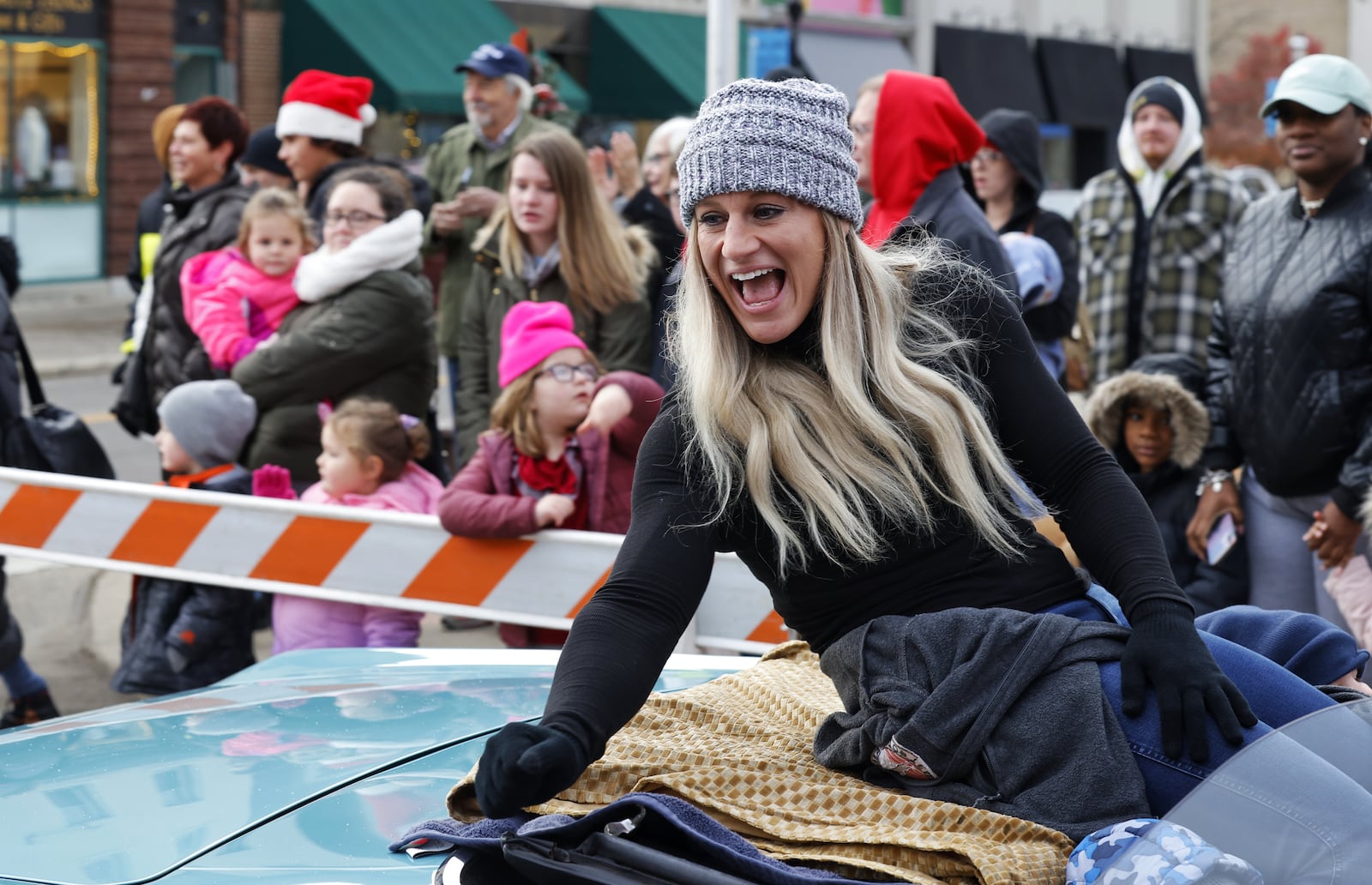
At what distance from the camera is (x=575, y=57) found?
26062 millimetres

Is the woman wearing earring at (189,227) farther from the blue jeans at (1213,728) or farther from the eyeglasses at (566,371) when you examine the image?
the blue jeans at (1213,728)

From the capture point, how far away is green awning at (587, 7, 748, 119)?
25625 mm

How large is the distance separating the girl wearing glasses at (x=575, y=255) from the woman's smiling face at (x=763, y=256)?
3256 mm

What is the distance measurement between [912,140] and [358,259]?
76.1 inches

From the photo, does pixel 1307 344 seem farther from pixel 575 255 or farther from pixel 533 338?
pixel 575 255

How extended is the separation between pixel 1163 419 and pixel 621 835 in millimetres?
3482

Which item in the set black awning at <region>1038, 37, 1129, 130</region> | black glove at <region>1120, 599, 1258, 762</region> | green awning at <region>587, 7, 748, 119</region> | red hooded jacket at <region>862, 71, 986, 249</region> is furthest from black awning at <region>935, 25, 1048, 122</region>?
black glove at <region>1120, 599, 1258, 762</region>

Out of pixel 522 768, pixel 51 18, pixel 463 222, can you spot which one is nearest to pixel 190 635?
pixel 463 222

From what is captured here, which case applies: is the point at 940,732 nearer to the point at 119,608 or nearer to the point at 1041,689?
the point at 1041,689

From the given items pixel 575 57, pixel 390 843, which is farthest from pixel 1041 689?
pixel 575 57

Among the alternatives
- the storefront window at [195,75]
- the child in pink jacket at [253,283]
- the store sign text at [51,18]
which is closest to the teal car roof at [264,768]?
the child in pink jacket at [253,283]

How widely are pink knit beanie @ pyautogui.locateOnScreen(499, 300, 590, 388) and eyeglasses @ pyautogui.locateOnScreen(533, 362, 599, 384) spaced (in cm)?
4

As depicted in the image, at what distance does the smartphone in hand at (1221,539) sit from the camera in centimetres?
485

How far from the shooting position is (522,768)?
200cm
